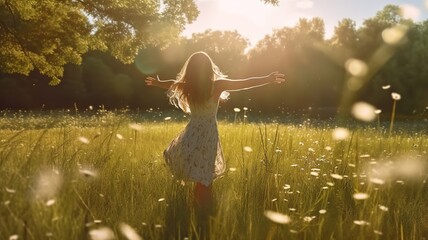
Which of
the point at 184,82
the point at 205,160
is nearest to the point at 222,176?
the point at 205,160

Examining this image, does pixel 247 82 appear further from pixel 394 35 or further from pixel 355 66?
pixel 394 35

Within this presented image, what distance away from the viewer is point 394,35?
38.2m

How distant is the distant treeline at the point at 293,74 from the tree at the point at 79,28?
2124 centimetres

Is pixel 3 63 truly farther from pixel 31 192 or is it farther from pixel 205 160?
pixel 31 192

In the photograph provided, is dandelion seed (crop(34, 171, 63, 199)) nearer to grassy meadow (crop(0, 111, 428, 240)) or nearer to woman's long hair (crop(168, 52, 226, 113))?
grassy meadow (crop(0, 111, 428, 240))

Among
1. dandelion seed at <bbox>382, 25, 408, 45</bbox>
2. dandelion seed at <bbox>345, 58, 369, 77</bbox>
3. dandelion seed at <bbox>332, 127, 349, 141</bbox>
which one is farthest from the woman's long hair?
dandelion seed at <bbox>382, 25, 408, 45</bbox>

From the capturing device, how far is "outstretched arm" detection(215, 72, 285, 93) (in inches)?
178

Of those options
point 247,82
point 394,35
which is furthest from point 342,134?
point 394,35

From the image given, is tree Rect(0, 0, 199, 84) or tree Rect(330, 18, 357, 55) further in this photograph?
tree Rect(330, 18, 357, 55)

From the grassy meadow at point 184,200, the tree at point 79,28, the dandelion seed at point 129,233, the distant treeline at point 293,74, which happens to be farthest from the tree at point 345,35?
the dandelion seed at point 129,233

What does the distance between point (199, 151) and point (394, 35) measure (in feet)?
126

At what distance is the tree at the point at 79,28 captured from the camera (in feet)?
44.7

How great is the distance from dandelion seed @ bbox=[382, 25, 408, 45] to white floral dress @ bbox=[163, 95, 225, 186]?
37100 millimetres

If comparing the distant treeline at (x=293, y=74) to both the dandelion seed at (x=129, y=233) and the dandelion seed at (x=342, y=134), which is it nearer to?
the dandelion seed at (x=342, y=134)
